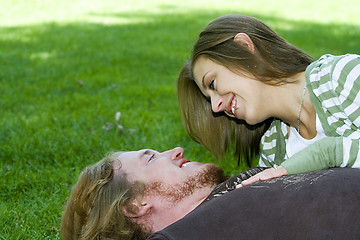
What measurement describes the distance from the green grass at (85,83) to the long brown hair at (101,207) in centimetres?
41

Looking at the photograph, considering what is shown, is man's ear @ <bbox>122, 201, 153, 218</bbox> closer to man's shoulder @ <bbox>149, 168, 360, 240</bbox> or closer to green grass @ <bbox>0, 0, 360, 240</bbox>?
man's shoulder @ <bbox>149, 168, 360, 240</bbox>

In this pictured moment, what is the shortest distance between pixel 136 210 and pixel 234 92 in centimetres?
98

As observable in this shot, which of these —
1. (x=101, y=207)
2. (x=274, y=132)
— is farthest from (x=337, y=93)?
(x=101, y=207)

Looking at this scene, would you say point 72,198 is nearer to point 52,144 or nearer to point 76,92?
point 52,144

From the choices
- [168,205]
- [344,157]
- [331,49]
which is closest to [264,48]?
[344,157]

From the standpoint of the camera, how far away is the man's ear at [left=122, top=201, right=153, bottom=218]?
2762 millimetres

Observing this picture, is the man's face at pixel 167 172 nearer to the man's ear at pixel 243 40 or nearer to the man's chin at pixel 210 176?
the man's chin at pixel 210 176

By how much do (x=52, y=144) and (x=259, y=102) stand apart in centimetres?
219

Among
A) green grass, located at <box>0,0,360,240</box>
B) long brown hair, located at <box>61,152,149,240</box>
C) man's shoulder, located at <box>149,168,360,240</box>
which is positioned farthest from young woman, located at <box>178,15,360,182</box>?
green grass, located at <box>0,0,360,240</box>

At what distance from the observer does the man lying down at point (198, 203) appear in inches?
88.7

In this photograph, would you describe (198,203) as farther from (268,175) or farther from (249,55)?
(249,55)

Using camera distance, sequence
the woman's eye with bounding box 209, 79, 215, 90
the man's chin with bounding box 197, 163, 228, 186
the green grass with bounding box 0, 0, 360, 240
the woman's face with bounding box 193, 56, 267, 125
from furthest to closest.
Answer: the green grass with bounding box 0, 0, 360, 240 → the woman's eye with bounding box 209, 79, 215, 90 → the woman's face with bounding box 193, 56, 267, 125 → the man's chin with bounding box 197, 163, 228, 186

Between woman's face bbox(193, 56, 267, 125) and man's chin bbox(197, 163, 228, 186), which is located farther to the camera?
woman's face bbox(193, 56, 267, 125)

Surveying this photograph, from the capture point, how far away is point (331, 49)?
8484mm
